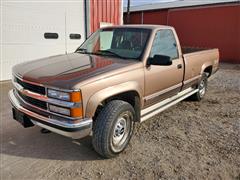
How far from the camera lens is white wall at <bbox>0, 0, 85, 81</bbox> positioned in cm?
721

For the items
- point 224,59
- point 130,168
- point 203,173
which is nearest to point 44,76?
point 130,168

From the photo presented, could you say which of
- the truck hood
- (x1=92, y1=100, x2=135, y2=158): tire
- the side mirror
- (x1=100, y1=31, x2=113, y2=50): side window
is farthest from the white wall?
the side mirror

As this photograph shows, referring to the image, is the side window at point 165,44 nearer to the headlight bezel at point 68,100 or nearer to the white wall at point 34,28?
the headlight bezel at point 68,100

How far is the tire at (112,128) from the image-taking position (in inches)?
117

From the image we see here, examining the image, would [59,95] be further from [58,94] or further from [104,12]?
[104,12]

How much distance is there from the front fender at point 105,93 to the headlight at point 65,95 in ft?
0.59

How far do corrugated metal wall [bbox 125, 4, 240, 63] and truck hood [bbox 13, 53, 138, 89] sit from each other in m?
12.8

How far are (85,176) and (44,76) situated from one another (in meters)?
1.34

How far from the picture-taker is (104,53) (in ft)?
12.9

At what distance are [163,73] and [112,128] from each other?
145 cm

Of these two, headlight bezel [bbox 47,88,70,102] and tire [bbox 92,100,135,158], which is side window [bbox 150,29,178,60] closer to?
tire [bbox 92,100,135,158]

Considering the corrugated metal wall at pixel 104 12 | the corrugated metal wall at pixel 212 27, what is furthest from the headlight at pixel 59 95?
the corrugated metal wall at pixel 212 27

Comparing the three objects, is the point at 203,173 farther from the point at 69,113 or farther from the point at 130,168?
the point at 69,113

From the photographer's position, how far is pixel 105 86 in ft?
9.53
